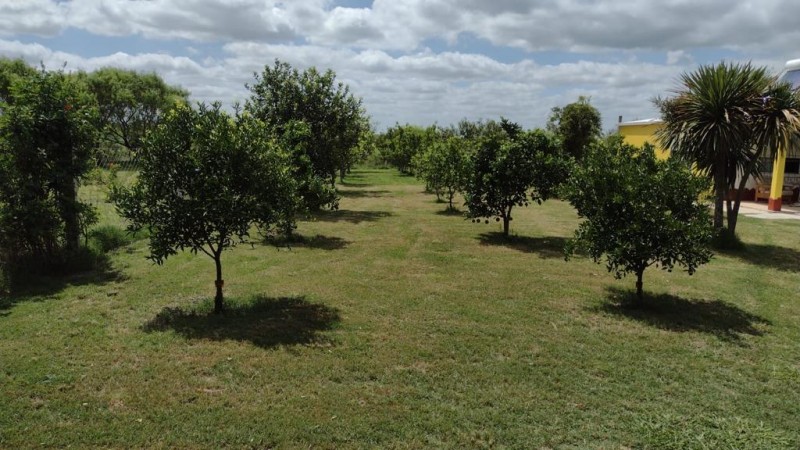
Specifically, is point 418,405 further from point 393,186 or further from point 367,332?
point 393,186

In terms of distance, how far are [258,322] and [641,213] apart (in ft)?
16.5

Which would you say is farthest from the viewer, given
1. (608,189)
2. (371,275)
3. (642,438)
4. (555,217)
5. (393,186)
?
(393,186)

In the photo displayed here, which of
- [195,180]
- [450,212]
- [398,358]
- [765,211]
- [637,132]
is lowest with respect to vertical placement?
[398,358]

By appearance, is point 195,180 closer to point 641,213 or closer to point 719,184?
point 641,213

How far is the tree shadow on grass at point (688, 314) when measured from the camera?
22.1ft

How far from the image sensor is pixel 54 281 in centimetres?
828

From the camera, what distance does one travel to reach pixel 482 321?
22.3 ft

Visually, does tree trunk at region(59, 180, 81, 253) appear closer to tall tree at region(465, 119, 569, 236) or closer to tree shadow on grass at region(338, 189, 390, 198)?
tall tree at region(465, 119, 569, 236)

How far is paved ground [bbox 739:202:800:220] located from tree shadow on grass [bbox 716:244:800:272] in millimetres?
6134

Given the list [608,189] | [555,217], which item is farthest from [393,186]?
[608,189]

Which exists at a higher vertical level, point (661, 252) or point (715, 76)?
point (715, 76)

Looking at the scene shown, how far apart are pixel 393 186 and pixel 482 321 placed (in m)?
24.9

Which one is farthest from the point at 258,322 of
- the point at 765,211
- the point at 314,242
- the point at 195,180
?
the point at 765,211

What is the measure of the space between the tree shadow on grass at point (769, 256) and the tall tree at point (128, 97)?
37080mm
